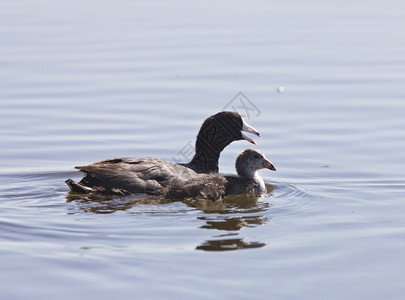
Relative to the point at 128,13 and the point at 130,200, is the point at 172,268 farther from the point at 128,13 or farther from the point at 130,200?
the point at 128,13

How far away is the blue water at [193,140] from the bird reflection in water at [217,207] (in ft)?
0.09

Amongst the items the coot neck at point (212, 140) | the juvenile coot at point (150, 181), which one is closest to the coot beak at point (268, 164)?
the juvenile coot at point (150, 181)

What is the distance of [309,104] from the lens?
11.0m

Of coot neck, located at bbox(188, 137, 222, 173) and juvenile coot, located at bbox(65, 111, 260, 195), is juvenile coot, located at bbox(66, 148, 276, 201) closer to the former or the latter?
juvenile coot, located at bbox(65, 111, 260, 195)

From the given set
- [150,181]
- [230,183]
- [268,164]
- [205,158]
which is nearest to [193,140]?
[205,158]

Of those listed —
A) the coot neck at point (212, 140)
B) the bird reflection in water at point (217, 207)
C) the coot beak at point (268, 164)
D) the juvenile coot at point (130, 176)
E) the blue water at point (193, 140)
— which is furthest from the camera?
the coot neck at point (212, 140)

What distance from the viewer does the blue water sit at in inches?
231

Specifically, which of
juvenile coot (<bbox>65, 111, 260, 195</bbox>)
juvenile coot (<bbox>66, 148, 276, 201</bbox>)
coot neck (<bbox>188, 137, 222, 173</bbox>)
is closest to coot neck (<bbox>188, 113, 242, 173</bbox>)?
coot neck (<bbox>188, 137, 222, 173</bbox>)

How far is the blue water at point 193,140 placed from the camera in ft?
19.2

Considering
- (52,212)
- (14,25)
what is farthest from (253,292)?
(14,25)

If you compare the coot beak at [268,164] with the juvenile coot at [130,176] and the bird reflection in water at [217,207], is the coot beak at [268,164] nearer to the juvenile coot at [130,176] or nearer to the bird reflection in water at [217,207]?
the bird reflection in water at [217,207]

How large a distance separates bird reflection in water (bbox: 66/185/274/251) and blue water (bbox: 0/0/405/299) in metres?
0.03

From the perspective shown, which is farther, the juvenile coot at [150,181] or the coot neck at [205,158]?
the coot neck at [205,158]

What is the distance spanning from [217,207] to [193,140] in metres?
2.05
